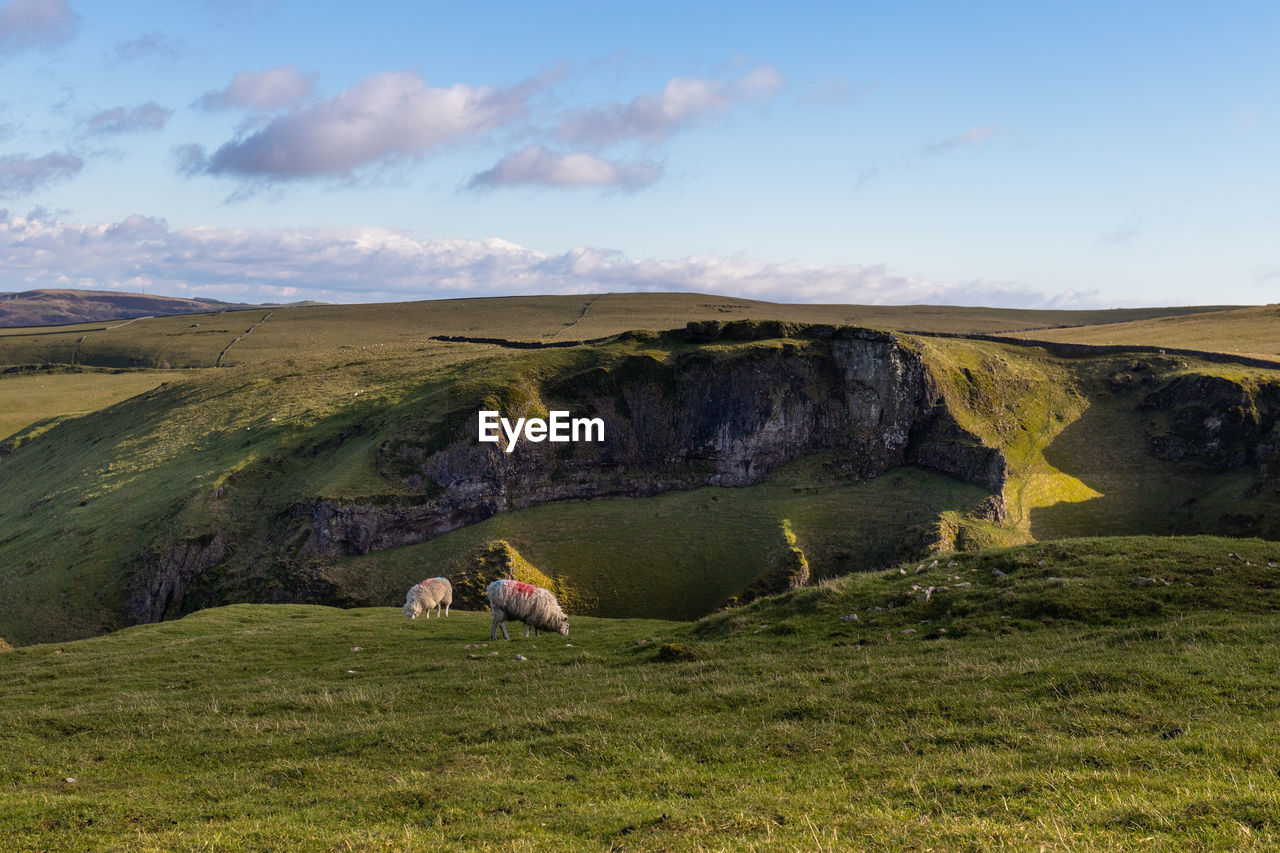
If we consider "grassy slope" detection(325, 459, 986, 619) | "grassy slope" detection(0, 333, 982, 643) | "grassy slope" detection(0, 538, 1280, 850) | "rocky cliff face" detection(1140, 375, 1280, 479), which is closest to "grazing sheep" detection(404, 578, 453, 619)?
"grassy slope" detection(0, 538, 1280, 850)

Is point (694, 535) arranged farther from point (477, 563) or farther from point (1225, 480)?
point (1225, 480)

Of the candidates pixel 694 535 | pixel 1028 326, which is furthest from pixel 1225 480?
pixel 1028 326

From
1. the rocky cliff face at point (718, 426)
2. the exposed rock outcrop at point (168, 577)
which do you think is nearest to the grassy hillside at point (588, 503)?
the exposed rock outcrop at point (168, 577)

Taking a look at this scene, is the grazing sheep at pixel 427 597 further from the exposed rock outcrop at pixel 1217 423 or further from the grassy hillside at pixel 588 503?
the exposed rock outcrop at pixel 1217 423

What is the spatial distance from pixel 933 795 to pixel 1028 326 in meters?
195

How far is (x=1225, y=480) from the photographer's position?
237 ft

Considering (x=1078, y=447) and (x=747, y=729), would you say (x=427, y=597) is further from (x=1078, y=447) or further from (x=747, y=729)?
(x=1078, y=447)

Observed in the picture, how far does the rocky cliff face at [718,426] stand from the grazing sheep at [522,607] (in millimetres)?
39387

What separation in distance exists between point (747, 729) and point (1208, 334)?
411 ft

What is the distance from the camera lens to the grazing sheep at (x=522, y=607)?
3400 cm

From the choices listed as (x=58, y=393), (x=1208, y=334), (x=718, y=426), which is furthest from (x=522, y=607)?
(x=58, y=393)

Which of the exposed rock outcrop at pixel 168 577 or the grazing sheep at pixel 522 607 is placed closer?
the grazing sheep at pixel 522 607

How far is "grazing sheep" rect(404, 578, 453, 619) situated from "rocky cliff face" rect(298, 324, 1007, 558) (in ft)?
92.0

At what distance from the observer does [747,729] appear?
17.9m
